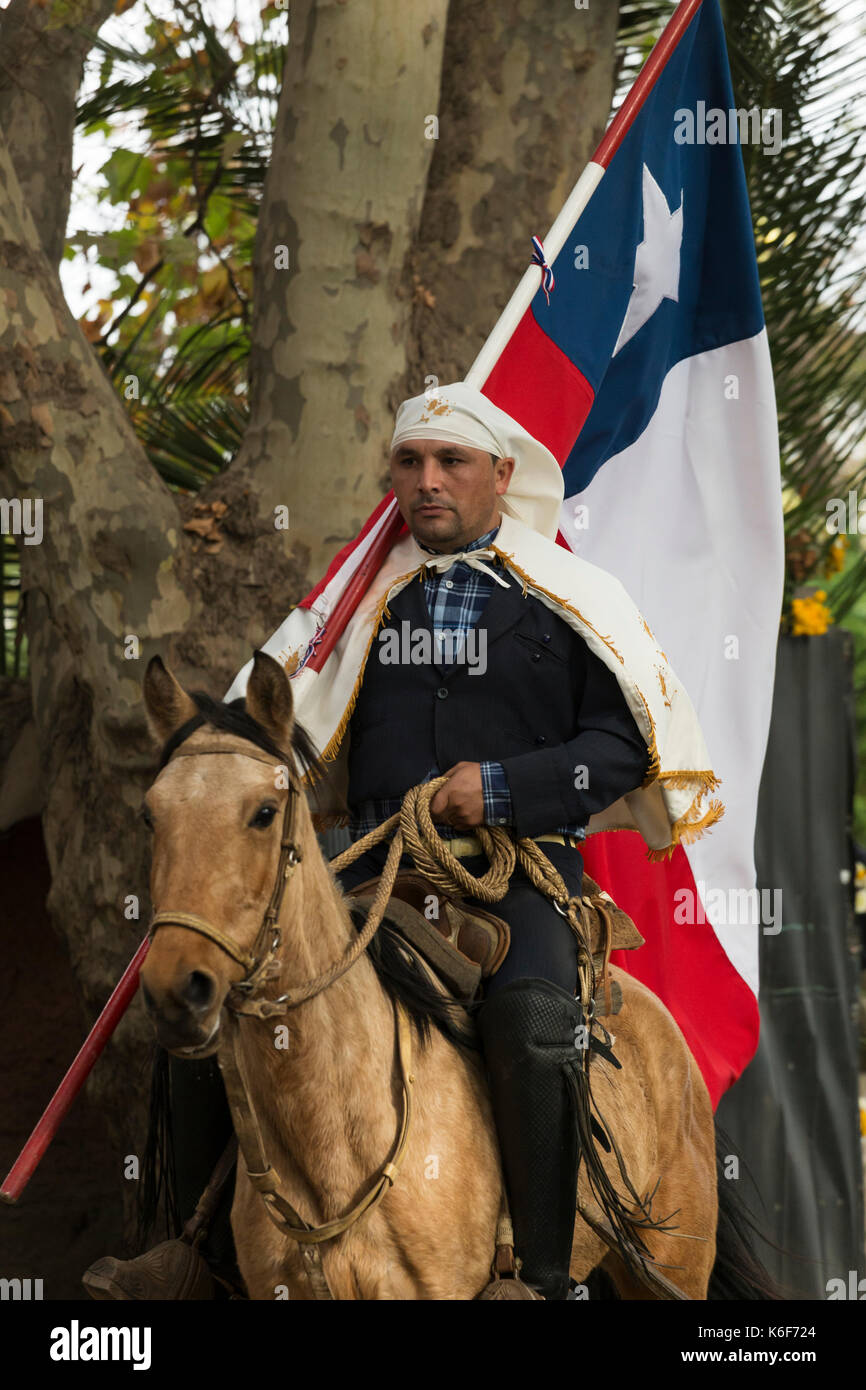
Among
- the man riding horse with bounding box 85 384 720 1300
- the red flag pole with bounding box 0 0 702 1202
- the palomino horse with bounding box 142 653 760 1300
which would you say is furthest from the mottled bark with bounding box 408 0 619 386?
the palomino horse with bounding box 142 653 760 1300

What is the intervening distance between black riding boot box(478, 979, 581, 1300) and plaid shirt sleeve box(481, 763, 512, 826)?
0.42 meters

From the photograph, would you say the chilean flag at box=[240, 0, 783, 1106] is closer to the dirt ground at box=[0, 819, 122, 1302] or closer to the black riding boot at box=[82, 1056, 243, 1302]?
the black riding boot at box=[82, 1056, 243, 1302]

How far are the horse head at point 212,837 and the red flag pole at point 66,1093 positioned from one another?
0.61 meters

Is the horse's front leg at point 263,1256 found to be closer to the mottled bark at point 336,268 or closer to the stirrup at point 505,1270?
the stirrup at point 505,1270

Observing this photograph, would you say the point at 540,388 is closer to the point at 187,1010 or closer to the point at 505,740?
the point at 505,740

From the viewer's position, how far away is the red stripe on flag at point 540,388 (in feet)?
15.9

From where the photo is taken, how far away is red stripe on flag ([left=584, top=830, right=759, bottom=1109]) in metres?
4.93

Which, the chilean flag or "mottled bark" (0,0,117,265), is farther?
"mottled bark" (0,0,117,265)

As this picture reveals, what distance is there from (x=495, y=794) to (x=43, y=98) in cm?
407

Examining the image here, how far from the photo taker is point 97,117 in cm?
718

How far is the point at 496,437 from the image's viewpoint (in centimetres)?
375

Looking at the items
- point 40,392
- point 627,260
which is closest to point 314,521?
point 40,392

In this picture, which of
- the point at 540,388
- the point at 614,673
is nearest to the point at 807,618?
the point at 540,388

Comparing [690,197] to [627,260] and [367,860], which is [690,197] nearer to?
[627,260]
